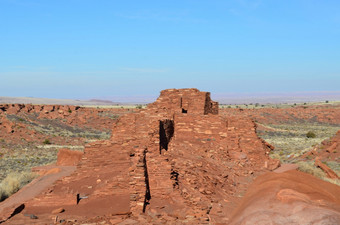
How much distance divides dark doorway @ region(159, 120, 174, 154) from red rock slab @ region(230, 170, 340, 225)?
4.22 meters

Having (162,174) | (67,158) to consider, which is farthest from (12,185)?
(162,174)

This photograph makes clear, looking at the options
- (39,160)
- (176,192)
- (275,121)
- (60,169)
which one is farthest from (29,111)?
(176,192)

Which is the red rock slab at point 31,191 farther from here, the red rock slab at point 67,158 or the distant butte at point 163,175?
the red rock slab at point 67,158

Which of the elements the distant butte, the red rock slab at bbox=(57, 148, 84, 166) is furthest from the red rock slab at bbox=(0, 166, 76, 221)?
the red rock slab at bbox=(57, 148, 84, 166)

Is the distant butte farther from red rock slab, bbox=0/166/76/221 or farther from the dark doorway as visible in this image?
red rock slab, bbox=0/166/76/221

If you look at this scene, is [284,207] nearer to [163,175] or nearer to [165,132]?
[163,175]

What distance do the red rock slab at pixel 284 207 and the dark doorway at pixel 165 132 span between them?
4222 millimetres

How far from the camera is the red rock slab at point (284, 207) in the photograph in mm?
8562

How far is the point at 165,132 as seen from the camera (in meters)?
16.2

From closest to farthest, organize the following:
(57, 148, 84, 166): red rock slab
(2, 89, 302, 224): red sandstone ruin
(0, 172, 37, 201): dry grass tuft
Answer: (2, 89, 302, 224): red sandstone ruin, (0, 172, 37, 201): dry grass tuft, (57, 148, 84, 166): red rock slab

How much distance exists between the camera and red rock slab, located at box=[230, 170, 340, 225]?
28.1 feet

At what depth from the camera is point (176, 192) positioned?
37.1 ft

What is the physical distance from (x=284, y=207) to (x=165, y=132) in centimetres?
757

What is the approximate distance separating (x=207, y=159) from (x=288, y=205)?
6403 mm
